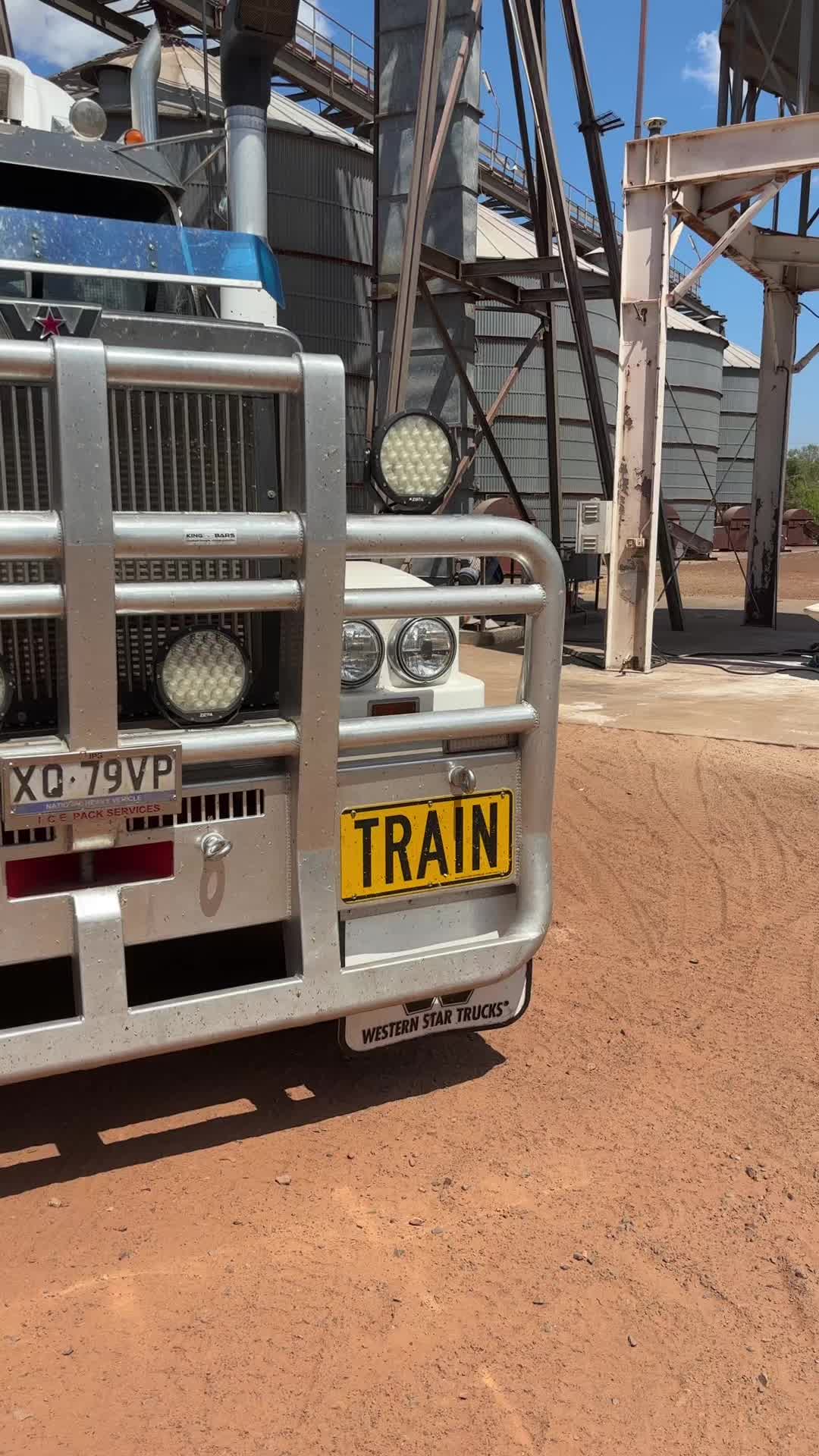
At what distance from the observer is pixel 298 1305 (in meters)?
2.48

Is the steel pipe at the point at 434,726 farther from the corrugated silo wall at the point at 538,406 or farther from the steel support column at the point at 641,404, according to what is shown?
the corrugated silo wall at the point at 538,406

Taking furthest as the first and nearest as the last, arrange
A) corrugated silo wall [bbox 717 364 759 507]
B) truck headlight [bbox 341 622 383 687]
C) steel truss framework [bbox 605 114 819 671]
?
1. corrugated silo wall [bbox 717 364 759 507]
2. steel truss framework [bbox 605 114 819 671]
3. truck headlight [bbox 341 622 383 687]

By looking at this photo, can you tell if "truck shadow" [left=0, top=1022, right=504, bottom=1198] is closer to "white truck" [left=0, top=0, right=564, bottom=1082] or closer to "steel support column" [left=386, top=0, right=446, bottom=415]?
"white truck" [left=0, top=0, right=564, bottom=1082]

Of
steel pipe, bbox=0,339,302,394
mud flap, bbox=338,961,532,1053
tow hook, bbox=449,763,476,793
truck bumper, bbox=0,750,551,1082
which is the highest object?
steel pipe, bbox=0,339,302,394

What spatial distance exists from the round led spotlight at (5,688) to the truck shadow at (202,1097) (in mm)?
1242

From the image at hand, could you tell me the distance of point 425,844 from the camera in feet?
10.2

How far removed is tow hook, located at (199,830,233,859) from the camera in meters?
2.79

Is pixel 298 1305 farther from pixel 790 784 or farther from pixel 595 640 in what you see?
pixel 595 640

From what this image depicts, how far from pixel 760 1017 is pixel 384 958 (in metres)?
1.64

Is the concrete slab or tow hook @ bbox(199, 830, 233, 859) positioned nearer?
tow hook @ bbox(199, 830, 233, 859)

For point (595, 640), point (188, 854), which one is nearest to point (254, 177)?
point (188, 854)

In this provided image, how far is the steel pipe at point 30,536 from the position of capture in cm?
243

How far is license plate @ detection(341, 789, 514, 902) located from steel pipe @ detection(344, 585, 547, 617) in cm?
51

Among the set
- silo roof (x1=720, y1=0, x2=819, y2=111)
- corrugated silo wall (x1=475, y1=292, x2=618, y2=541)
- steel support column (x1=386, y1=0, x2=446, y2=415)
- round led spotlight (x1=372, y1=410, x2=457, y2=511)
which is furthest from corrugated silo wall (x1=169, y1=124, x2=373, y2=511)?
round led spotlight (x1=372, y1=410, x2=457, y2=511)
